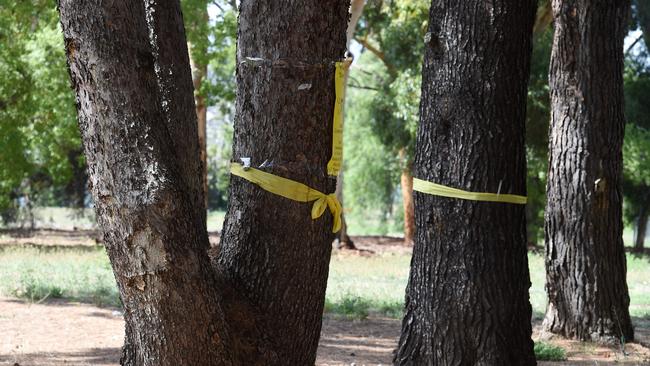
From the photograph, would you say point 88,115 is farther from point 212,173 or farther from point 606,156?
point 212,173

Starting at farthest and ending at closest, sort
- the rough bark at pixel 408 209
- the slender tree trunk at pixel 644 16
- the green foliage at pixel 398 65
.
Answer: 1. the rough bark at pixel 408 209
2. the green foliage at pixel 398 65
3. the slender tree trunk at pixel 644 16

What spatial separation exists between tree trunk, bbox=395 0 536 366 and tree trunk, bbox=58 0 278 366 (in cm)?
199

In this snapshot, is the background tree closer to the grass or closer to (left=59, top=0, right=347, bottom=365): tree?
the grass

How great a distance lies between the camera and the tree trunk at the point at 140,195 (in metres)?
3.49

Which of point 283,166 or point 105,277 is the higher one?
point 283,166

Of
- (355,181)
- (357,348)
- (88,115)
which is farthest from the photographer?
(355,181)

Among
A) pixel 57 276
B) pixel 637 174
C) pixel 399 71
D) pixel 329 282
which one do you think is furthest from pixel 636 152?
pixel 57 276

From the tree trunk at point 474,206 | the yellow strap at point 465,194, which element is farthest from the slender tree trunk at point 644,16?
the yellow strap at point 465,194

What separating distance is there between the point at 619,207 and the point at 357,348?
111 inches

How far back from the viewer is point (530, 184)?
26281mm

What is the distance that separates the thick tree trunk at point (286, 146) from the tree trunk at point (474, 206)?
4.79ft

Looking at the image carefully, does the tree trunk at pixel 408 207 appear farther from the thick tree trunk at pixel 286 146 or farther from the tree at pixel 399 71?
the thick tree trunk at pixel 286 146

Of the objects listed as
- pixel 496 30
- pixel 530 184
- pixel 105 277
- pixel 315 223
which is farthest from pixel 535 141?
pixel 315 223

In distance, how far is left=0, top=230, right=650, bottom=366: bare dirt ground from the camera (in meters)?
6.96
